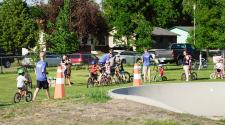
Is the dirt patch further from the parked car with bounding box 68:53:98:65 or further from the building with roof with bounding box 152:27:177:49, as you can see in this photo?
the building with roof with bounding box 152:27:177:49

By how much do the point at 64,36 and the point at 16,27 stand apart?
18712 millimetres

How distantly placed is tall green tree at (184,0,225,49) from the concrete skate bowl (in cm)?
2583

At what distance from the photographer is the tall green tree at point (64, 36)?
3931 cm

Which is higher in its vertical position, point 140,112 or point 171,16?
point 171,16

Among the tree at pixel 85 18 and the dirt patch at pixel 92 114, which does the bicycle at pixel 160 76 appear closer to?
the dirt patch at pixel 92 114

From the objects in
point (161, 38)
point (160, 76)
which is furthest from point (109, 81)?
point (161, 38)

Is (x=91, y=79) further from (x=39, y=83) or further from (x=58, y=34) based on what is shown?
(x=58, y=34)

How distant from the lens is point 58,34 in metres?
40.2

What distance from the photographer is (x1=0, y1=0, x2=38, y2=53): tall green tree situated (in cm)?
5716

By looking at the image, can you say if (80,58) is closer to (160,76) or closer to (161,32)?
(160,76)

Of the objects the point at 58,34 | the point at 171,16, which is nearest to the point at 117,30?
the point at 171,16

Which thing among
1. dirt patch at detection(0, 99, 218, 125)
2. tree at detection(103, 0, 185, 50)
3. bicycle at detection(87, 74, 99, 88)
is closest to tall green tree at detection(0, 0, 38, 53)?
tree at detection(103, 0, 185, 50)

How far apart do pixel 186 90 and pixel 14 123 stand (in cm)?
775

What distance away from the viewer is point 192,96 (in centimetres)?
1725
